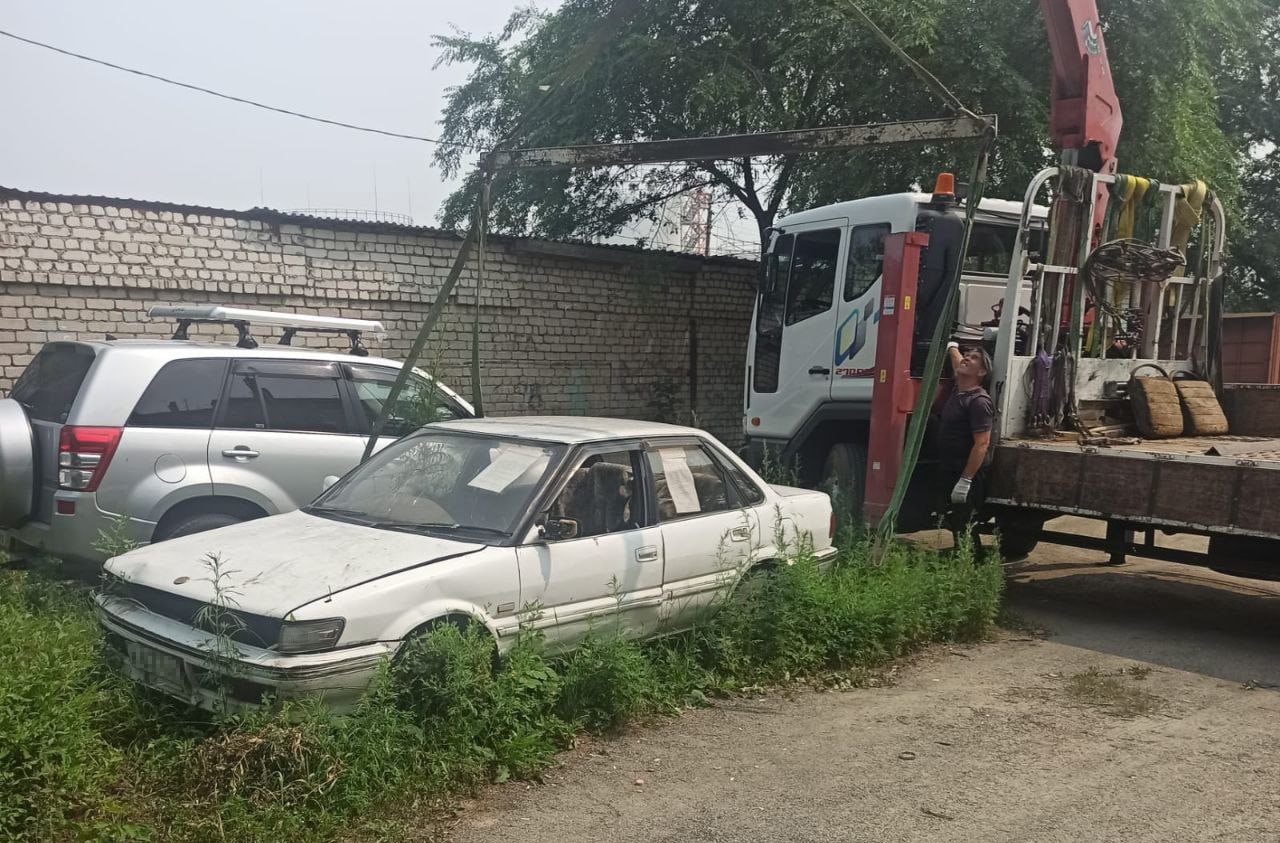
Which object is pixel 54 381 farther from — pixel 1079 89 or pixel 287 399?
pixel 1079 89

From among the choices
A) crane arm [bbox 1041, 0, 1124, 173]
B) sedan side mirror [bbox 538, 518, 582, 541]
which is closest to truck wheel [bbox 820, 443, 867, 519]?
crane arm [bbox 1041, 0, 1124, 173]

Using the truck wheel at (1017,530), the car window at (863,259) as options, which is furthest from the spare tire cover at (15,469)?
the truck wheel at (1017,530)

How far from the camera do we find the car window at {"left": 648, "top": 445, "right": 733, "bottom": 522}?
5434 millimetres

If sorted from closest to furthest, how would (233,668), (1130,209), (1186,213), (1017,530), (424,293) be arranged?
(233,668) → (1017,530) → (1130,209) → (1186,213) → (424,293)

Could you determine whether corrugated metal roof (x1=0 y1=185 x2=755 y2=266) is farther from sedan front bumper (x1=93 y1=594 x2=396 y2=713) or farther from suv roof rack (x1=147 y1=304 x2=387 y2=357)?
sedan front bumper (x1=93 y1=594 x2=396 y2=713)

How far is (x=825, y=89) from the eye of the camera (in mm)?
13367

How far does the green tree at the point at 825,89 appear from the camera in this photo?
11930mm

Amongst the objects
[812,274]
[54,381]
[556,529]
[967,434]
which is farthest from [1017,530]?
[54,381]

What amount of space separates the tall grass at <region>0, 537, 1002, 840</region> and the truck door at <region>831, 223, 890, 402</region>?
10.9ft

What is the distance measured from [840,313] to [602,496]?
4.15 meters

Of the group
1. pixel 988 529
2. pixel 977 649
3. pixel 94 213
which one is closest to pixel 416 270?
pixel 94 213

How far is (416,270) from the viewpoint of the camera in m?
11.0

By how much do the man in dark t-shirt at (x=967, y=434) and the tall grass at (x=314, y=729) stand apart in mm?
2227

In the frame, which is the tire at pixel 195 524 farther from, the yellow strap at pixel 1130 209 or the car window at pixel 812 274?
the yellow strap at pixel 1130 209
